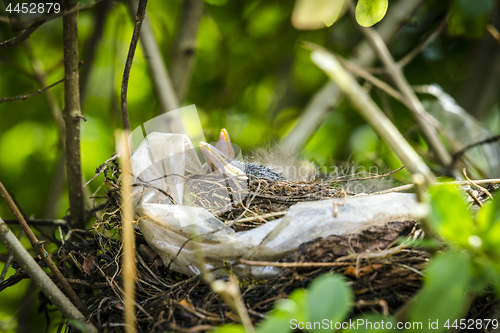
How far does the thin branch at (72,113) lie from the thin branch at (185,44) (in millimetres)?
774

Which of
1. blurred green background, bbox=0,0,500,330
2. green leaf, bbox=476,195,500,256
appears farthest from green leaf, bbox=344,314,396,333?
blurred green background, bbox=0,0,500,330

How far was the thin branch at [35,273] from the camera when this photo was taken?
2.19 feet

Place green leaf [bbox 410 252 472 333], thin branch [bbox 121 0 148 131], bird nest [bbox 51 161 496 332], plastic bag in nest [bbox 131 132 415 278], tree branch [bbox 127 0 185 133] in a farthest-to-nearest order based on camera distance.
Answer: tree branch [bbox 127 0 185 133]
thin branch [bbox 121 0 148 131]
plastic bag in nest [bbox 131 132 415 278]
bird nest [bbox 51 161 496 332]
green leaf [bbox 410 252 472 333]

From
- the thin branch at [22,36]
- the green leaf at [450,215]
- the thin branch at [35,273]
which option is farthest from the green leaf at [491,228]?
the thin branch at [22,36]

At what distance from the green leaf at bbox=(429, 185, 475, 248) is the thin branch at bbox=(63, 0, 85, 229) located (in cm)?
92

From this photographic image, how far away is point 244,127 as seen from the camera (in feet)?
7.48

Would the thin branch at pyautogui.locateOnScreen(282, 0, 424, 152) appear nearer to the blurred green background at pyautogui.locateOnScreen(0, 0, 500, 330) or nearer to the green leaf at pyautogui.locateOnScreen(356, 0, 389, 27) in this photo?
the blurred green background at pyautogui.locateOnScreen(0, 0, 500, 330)

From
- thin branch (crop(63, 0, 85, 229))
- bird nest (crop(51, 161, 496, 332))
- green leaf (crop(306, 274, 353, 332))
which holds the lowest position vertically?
bird nest (crop(51, 161, 496, 332))

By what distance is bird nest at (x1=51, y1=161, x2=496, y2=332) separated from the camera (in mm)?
600

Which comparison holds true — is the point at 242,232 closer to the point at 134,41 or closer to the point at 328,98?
the point at 134,41

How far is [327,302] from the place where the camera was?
15.2 inches

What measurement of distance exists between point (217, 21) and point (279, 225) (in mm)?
1744

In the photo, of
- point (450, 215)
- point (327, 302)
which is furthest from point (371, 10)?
point (327, 302)

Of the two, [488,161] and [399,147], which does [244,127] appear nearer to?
[488,161]
